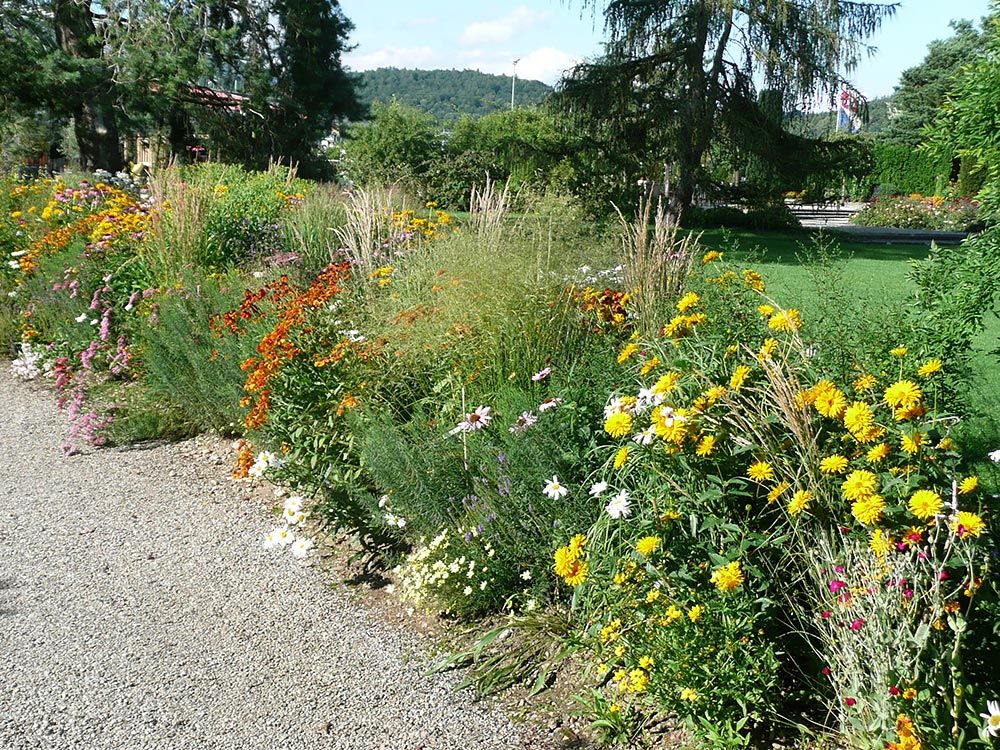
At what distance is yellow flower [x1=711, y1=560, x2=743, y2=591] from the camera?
2521mm

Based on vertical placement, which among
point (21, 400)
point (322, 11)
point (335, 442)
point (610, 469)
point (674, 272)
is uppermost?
point (322, 11)

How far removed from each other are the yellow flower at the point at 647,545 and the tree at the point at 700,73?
57.9 ft

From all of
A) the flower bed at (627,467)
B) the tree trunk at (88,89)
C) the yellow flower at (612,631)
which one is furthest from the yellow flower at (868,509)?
the tree trunk at (88,89)

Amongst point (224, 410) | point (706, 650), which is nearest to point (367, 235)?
point (224, 410)

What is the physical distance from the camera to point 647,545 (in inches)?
105

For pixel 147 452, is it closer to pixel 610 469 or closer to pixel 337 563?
pixel 337 563

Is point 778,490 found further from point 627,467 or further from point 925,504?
point 627,467

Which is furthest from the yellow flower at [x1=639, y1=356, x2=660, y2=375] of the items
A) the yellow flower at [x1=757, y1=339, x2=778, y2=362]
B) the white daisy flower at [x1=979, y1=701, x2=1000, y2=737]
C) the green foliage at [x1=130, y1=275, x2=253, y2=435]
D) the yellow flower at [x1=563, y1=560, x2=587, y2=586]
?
the green foliage at [x1=130, y1=275, x2=253, y2=435]

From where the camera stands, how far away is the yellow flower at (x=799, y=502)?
2.54m

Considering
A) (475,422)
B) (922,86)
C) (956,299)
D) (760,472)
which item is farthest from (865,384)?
(922,86)

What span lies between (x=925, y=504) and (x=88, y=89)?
2129cm

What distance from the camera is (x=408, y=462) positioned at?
3.84 metres

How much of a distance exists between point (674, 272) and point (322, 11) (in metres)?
25.1

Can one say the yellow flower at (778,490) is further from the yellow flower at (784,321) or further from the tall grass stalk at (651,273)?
the tall grass stalk at (651,273)
